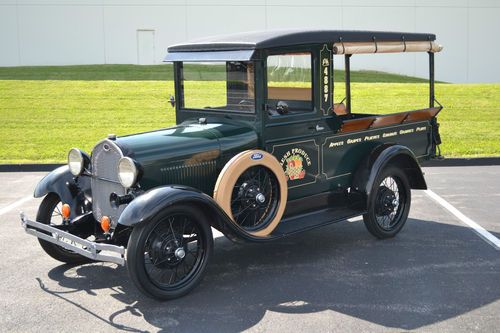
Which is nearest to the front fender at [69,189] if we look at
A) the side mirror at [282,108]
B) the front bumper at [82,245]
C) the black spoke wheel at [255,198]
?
the front bumper at [82,245]

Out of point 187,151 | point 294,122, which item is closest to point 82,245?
point 187,151

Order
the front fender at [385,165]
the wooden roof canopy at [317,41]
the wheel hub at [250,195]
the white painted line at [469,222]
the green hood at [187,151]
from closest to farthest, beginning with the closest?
1. the green hood at [187,151]
2. the wheel hub at [250,195]
3. the wooden roof canopy at [317,41]
4. the front fender at [385,165]
5. the white painted line at [469,222]

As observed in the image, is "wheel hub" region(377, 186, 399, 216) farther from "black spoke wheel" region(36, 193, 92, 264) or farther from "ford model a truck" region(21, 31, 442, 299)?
"black spoke wheel" region(36, 193, 92, 264)

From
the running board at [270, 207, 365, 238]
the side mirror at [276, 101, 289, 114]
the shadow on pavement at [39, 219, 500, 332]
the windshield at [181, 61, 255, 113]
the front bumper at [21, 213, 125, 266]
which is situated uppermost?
the windshield at [181, 61, 255, 113]

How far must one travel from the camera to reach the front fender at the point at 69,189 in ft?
18.7

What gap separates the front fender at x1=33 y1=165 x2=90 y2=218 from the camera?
5.71 m

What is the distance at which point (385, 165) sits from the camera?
6438 millimetres

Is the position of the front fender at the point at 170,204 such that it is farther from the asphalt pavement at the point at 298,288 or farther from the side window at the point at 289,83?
the side window at the point at 289,83

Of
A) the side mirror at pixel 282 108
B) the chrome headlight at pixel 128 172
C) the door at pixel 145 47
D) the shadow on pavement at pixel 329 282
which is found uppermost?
the door at pixel 145 47

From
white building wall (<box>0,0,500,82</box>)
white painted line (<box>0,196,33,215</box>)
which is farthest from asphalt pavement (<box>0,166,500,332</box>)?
white building wall (<box>0,0,500,82</box>)

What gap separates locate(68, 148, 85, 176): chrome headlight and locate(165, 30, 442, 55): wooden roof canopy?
4.57ft

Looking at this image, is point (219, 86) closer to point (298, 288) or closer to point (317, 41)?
point (317, 41)

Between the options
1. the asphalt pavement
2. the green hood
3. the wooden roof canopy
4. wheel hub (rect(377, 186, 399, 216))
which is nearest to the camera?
the asphalt pavement

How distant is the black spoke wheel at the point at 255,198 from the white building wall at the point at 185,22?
18.5 metres
